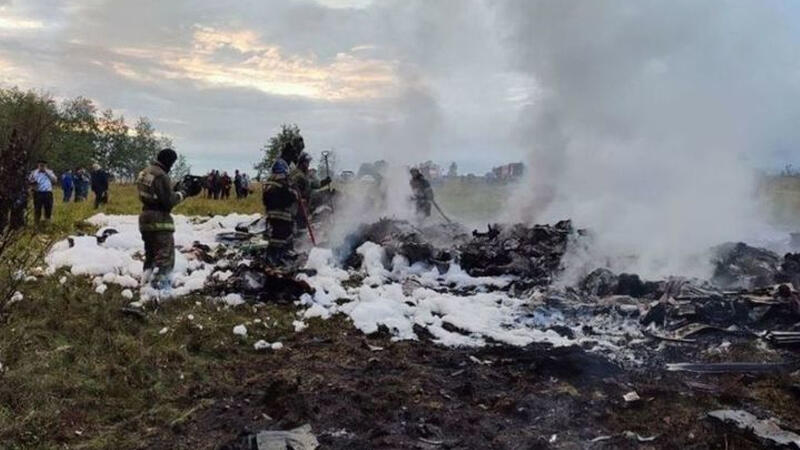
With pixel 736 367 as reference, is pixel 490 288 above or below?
above

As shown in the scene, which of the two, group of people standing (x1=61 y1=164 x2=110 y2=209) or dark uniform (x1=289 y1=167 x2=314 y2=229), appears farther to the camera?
group of people standing (x1=61 y1=164 x2=110 y2=209)

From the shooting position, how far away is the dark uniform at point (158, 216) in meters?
8.93

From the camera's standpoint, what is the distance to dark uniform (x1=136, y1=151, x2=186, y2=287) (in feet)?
29.3

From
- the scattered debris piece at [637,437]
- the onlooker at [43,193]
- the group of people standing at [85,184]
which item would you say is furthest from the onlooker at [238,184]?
the scattered debris piece at [637,437]

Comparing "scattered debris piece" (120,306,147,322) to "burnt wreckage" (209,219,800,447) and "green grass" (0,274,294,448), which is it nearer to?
"green grass" (0,274,294,448)

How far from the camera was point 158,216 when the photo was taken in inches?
356

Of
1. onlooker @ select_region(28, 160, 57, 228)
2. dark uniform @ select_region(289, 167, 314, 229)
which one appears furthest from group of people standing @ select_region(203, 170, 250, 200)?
dark uniform @ select_region(289, 167, 314, 229)

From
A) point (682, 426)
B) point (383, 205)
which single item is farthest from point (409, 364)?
point (383, 205)

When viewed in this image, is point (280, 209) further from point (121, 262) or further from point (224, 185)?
point (224, 185)

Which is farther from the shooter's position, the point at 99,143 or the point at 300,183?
the point at 99,143

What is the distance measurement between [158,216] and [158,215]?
14 millimetres

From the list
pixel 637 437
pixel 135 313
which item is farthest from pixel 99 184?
pixel 637 437

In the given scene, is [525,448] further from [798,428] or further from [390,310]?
[390,310]

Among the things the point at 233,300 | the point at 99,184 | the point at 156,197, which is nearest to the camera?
the point at 156,197
